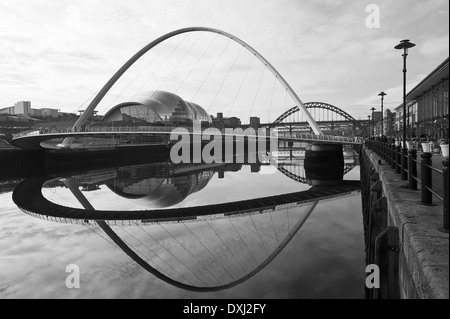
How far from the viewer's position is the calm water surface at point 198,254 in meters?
9.64

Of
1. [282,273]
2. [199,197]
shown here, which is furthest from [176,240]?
[199,197]

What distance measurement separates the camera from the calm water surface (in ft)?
31.6

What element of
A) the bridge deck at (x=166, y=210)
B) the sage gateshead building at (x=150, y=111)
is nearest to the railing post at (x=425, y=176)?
the bridge deck at (x=166, y=210)

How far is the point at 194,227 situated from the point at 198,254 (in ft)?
13.6

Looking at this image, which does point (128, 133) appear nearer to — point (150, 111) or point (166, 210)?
point (166, 210)

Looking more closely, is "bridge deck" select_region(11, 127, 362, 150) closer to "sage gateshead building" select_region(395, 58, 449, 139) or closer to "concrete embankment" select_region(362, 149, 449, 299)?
"sage gateshead building" select_region(395, 58, 449, 139)

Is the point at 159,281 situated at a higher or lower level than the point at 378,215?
lower

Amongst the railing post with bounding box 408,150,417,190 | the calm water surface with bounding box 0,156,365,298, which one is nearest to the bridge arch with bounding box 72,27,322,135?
the calm water surface with bounding box 0,156,365,298

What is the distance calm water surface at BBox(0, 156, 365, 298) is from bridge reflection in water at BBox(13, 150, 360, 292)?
70 millimetres

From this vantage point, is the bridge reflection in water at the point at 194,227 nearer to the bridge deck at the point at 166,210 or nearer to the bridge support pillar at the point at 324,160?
the bridge deck at the point at 166,210

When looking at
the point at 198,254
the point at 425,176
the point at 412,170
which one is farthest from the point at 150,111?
the point at 425,176
